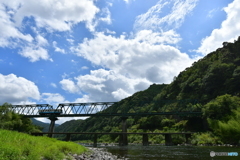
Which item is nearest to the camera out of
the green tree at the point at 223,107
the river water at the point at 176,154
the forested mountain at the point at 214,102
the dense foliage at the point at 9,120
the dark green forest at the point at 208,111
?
the river water at the point at 176,154

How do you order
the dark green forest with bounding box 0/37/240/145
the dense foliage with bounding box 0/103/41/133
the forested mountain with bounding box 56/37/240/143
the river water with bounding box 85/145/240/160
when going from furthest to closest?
the dense foliage with bounding box 0/103/41/133, the forested mountain with bounding box 56/37/240/143, the dark green forest with bounding box 0/37/240/145, the river water with bounding box 85/145/240/160

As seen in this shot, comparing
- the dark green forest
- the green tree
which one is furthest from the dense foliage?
the green tree

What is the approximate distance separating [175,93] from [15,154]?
6934 inches

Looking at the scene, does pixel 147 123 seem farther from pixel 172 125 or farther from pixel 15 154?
pixel 15 154

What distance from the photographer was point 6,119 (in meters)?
89.5

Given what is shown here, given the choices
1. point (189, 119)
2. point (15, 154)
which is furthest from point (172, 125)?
point (15, 154)

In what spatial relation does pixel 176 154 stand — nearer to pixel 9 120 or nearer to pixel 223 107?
pixel 223 107

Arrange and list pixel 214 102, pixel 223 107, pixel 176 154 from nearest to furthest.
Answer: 1. pixel 176 154
2. pixel 223 107
3. pixel 214 102

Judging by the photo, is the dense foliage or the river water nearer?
the river water

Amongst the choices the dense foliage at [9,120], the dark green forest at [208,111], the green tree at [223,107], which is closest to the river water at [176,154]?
the dark green forest at [208,111]

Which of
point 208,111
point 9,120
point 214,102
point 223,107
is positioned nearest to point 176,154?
point 223,107

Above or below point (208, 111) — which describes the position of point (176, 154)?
below

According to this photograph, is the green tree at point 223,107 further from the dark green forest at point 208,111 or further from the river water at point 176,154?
the river water at point 176,154

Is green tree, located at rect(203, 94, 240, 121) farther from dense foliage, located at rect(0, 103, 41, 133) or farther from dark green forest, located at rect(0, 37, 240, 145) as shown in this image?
dense foliage, located at rect(0, 103, 41, 133)
